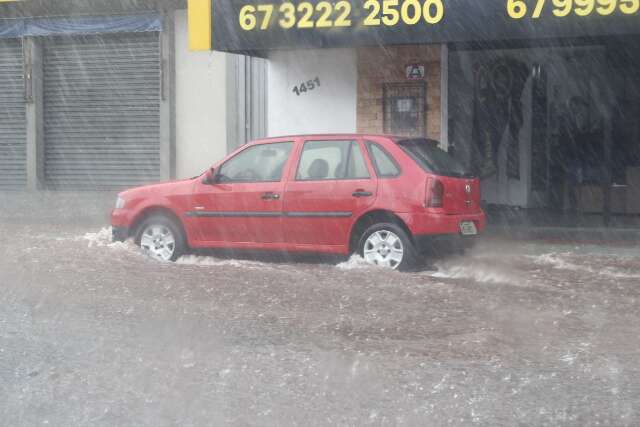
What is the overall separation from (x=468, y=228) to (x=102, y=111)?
38.9 feet

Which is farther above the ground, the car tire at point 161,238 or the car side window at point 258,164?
the car side window at point 258,164

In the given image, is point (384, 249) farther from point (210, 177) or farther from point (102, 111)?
A: point (102, 111)

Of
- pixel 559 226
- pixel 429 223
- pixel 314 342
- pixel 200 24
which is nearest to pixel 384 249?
pixel 429 223

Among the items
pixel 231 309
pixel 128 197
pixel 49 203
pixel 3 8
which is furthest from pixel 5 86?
pixel 231 309

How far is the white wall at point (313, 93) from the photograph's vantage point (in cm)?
1452

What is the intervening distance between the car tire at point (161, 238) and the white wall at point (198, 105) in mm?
7729

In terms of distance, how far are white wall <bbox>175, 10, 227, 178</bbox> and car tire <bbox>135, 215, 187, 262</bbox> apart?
7729 mm

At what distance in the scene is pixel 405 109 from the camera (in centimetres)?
1420

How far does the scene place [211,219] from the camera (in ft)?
33.1

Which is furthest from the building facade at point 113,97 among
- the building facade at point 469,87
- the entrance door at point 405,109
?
the entrance door at point 405,109

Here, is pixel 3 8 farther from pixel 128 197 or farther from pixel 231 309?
pixel 231 309

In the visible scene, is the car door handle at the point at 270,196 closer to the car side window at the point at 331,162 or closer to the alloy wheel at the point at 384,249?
the car side window at the point at 331,162

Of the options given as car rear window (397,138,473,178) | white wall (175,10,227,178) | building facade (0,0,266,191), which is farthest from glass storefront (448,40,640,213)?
white wall (175,10,227,178)

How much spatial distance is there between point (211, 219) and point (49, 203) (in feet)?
28.2
